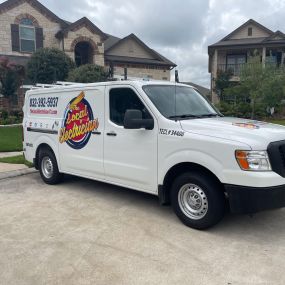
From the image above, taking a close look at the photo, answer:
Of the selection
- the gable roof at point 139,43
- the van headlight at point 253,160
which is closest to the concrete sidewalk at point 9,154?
the van headlight at point 253,160

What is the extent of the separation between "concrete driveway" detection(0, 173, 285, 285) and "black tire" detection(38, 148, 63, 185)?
102 cm

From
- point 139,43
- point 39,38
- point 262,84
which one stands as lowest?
point 262,84

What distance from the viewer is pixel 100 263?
3629 mm

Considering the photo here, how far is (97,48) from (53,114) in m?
20.5

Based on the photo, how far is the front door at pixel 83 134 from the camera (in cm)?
575

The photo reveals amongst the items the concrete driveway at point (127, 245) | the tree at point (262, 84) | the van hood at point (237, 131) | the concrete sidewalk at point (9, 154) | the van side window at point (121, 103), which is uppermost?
the tree at point (262, 84)

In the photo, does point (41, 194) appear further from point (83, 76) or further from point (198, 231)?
point (83, 76)

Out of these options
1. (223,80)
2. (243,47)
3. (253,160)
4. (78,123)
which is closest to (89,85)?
(78,123)

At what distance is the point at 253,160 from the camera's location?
394cm

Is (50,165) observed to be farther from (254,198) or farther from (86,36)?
(86,36)

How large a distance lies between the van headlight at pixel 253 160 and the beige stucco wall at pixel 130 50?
25879 mm

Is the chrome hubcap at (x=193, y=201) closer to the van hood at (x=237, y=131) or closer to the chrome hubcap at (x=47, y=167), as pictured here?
the van hood at (x=237, y=131)

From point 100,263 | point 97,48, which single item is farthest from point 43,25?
point 100,263

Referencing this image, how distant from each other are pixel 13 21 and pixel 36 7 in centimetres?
204
